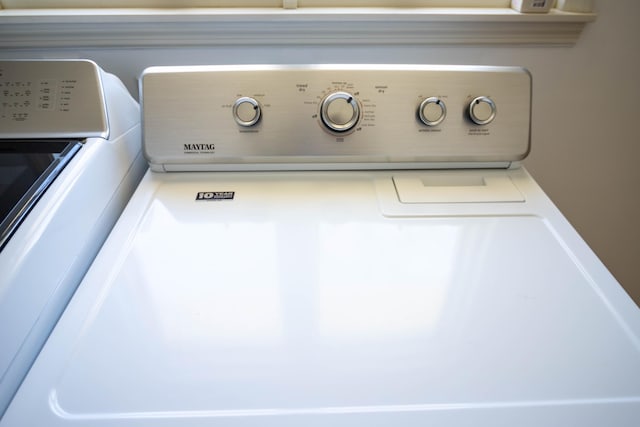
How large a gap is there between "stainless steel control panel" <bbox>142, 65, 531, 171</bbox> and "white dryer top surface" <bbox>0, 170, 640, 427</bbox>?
4.9 inches

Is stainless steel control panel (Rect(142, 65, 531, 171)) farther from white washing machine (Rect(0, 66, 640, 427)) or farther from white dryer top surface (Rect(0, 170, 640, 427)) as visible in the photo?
white dryer top surface (Rect(0, 170, 640, 427))

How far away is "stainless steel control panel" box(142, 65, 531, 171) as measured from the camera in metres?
0.63

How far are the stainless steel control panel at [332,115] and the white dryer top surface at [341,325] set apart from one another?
13cm

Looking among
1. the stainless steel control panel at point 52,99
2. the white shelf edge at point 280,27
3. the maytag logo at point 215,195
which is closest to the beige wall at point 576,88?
the white shelf edge at point 280,27

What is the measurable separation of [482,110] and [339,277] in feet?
1.27

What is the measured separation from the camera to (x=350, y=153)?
25.6 inches

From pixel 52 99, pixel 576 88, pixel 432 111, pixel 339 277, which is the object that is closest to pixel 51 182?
pixel 52 99

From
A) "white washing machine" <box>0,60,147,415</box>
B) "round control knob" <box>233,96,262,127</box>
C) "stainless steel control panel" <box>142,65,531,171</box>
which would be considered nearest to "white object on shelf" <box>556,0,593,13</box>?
"stainless steel control panel" <box>142,65,531,171</box>

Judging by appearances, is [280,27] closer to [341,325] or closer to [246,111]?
[246,111]

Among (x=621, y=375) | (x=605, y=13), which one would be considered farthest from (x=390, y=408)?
(x=605, y=13)

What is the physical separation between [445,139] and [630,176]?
0.75m

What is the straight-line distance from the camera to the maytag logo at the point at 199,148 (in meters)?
0.64

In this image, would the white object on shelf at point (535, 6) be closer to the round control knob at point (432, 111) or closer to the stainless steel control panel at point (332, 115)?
the stainless steel control panel at point (332, 115)

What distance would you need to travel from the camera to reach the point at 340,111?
0.62m
